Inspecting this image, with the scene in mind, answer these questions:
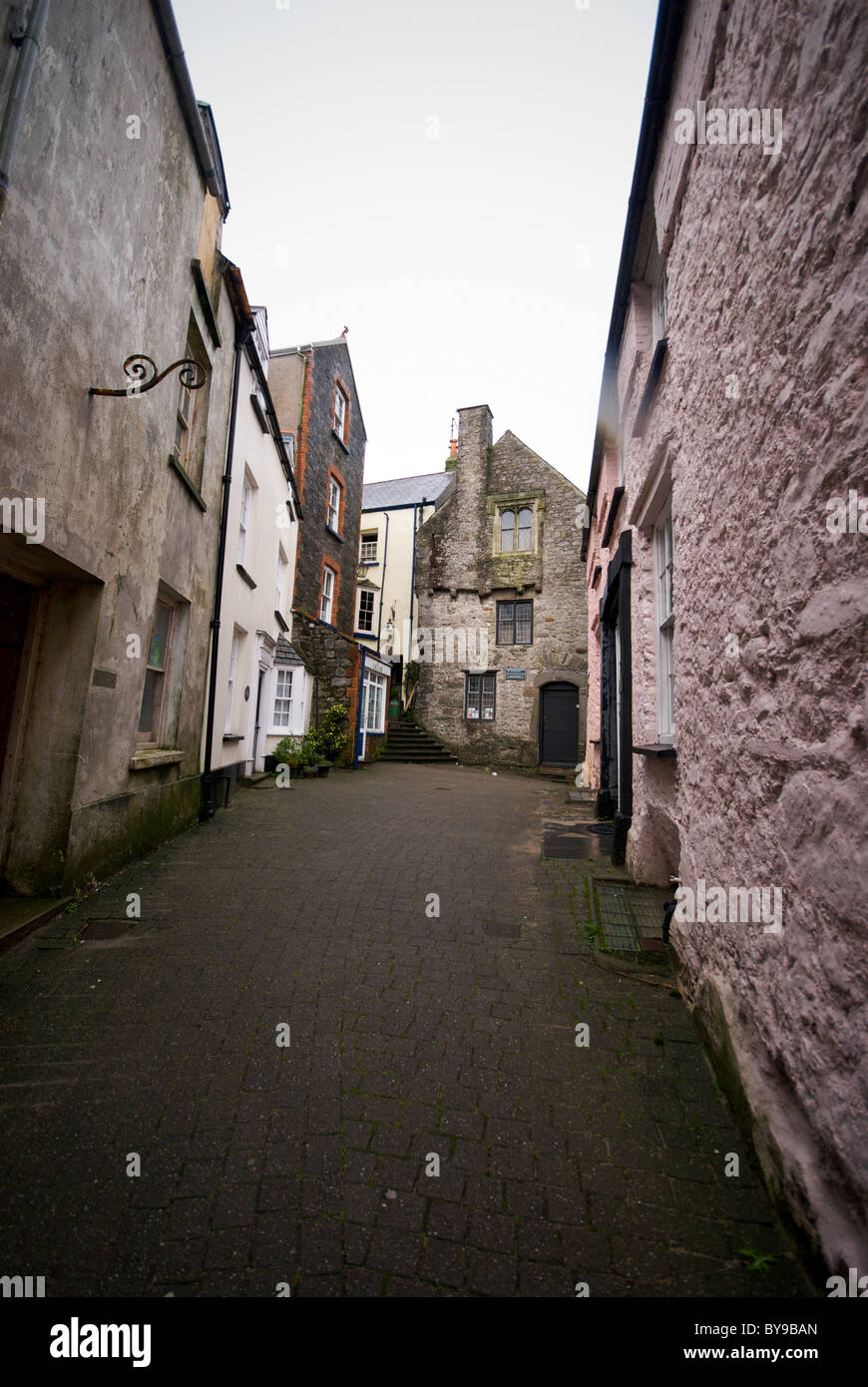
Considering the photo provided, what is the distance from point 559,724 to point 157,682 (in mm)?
13382

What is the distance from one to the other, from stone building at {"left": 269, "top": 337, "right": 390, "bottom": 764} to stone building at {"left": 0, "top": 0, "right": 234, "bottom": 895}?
834 centimetres

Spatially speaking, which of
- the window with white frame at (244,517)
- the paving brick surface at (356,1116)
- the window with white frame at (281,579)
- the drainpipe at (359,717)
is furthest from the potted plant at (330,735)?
the paving brick surface at (356,1116)

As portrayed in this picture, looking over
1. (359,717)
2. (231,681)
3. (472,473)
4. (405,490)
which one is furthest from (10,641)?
(405,490)

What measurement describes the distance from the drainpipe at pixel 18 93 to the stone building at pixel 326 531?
10600 mm

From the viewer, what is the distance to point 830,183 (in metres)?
1.70

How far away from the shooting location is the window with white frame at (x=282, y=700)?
43.5ft

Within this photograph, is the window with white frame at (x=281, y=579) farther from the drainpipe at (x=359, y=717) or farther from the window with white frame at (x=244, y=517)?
the window with white frame at (x=244, y=517)

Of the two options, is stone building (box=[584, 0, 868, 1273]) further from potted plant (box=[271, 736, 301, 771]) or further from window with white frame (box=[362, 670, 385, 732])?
window with white frame (box=[362, 670, 385, 732])

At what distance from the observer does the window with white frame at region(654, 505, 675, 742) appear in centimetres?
482

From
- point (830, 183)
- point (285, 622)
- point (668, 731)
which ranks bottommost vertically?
point (668, 731)

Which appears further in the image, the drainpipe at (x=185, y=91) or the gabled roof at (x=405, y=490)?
the gabled roof at (x=405, y=490)

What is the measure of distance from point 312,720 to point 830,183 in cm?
1358
